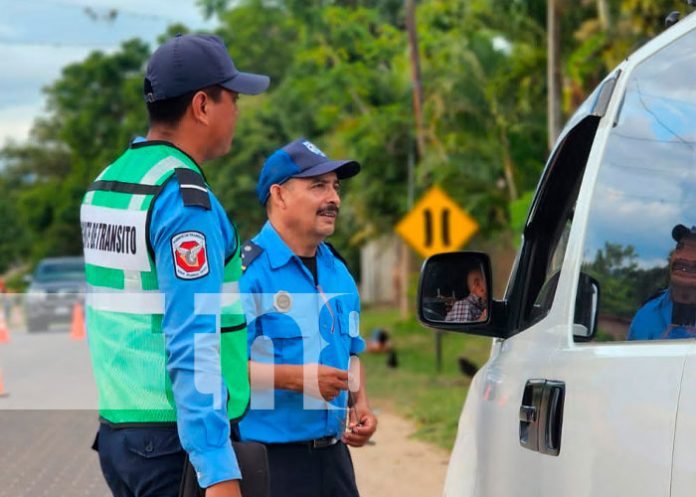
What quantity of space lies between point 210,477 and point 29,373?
14.1 metres

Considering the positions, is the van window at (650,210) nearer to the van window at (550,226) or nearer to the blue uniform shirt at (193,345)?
the van window at (550,226)

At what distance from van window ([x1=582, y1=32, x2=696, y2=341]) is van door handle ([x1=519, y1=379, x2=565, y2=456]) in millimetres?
196

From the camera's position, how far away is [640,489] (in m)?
2.55

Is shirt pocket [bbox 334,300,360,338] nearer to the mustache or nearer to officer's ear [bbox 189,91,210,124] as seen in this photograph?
the mustache

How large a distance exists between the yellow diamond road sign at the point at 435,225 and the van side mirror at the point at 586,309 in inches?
580

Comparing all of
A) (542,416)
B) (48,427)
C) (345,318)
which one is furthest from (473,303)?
(48,427)

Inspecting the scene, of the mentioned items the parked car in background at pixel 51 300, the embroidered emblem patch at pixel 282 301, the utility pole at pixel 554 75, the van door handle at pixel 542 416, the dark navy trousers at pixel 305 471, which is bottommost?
the parked car in background at pixel 51 300

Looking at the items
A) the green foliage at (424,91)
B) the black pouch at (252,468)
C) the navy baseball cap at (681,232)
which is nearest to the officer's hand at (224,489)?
the black pouch at (252,468)

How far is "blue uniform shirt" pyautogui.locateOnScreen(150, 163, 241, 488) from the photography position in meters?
3.01

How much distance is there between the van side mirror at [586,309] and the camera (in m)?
3.10

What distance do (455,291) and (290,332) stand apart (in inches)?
32.8

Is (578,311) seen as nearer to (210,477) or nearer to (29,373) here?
(210,477)

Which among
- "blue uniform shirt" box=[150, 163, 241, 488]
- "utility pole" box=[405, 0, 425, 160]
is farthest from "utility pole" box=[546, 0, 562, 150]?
"blue uniform shirt" box=[150, 163, 241, 488]

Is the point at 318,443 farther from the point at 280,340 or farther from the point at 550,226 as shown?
the point at 550,226
